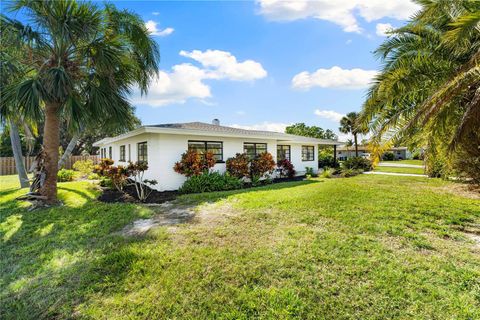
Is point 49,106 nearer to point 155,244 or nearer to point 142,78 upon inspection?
point 142,78

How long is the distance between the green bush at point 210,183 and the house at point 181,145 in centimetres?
96

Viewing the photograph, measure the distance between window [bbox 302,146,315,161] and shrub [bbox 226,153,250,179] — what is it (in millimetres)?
7226

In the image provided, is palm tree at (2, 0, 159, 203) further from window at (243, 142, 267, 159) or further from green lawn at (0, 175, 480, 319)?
window at (243, 142, 267, 159)

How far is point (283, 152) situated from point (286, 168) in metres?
1.52

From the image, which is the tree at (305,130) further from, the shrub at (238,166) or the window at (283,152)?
the shrub at (238,166)

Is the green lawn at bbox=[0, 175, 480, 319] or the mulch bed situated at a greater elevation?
the mulch bed

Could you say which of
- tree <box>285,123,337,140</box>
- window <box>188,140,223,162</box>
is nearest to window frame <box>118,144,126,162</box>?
window <box>188,140,223,162</box>

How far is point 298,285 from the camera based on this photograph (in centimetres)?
318

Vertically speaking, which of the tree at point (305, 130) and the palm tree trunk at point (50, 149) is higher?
the tree at point (305, 130)

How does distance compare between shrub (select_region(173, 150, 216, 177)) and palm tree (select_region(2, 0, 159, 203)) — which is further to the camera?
shrub (select_region(173, 150, 216, 177))

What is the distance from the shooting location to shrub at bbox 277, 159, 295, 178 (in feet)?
52.2

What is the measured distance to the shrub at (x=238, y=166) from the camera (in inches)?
500

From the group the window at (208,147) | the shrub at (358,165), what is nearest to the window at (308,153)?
the shrub at (358,165)

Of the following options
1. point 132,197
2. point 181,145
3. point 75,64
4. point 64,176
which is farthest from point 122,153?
point 75,64
